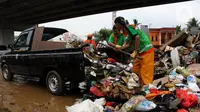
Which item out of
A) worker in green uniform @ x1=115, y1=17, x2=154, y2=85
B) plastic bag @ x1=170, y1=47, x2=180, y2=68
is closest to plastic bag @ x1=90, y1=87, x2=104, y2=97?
worker in green uniform @ x1=115, y1=17, x2=154, y2=85

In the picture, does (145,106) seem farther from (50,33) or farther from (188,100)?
(50,33)

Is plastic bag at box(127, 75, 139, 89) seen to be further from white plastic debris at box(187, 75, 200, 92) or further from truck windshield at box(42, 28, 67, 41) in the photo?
truck windshield at box(42, 28, 67, 41)

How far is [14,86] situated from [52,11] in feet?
63.4

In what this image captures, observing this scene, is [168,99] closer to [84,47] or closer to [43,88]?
[84,47]

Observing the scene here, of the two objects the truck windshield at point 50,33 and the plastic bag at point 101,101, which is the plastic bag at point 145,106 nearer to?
the plastic bag at point 101,101

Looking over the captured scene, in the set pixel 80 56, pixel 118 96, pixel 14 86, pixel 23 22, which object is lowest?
pixel 14 86

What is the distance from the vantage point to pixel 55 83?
19.5 feet

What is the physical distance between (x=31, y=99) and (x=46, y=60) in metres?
1.06

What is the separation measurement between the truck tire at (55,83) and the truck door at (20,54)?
4.36 feet

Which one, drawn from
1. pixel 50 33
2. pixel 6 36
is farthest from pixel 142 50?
pixel 6 36

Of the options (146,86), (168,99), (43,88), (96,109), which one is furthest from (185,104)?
(43,88)

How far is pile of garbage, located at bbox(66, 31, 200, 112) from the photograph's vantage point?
379 centimetres

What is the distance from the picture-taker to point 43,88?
23.5 ft

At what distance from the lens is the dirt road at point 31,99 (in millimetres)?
5055
